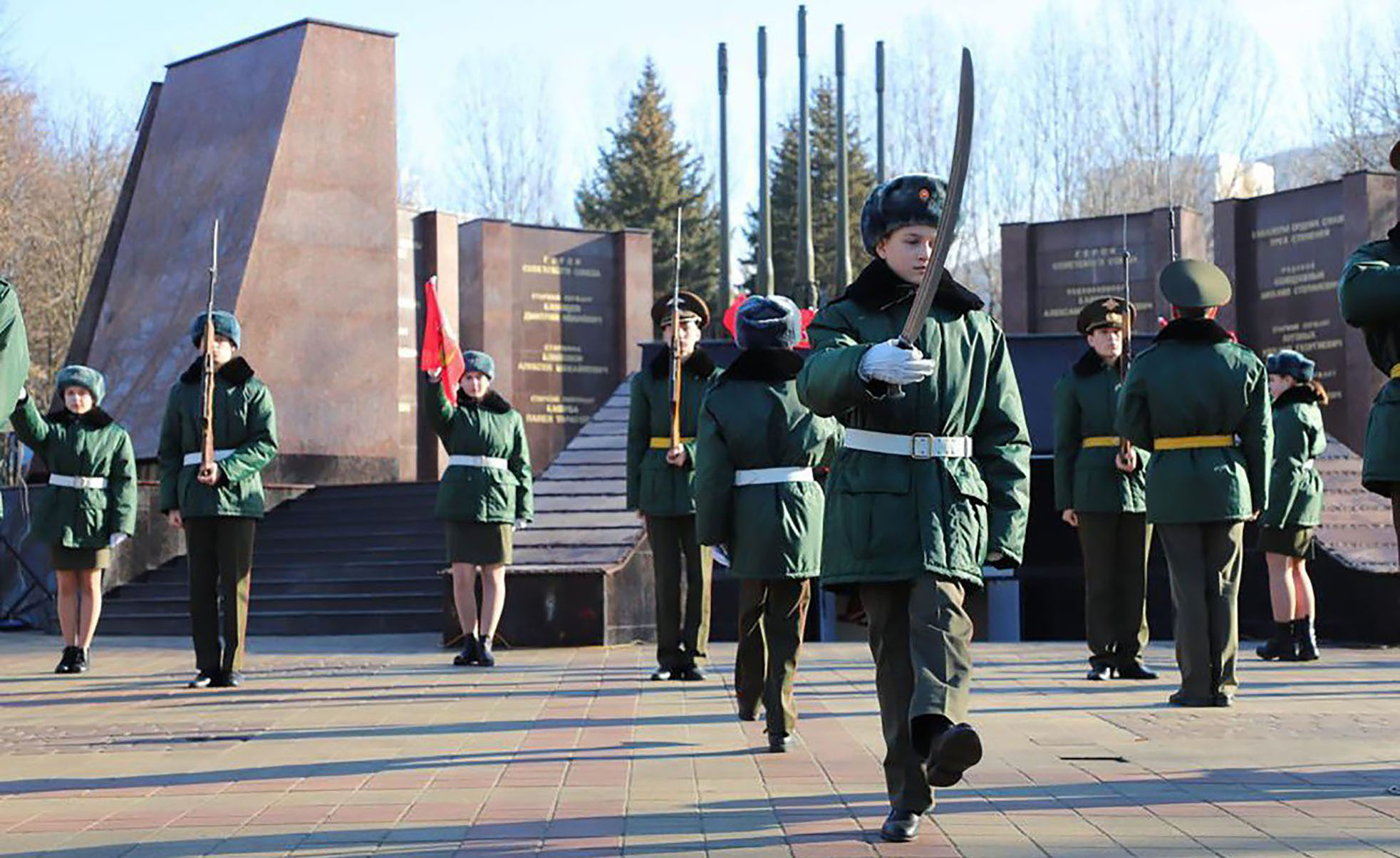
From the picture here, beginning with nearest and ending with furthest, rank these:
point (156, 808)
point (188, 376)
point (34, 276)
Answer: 1. point (156, 808)
2. point (188, 376)
3. point (34, 276)

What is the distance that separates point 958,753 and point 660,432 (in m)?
6.39

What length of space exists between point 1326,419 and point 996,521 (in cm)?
2066

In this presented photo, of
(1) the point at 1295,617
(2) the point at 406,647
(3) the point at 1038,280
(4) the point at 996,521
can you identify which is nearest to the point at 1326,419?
(3) the point at 1038,280

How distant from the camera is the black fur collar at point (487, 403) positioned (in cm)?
1268

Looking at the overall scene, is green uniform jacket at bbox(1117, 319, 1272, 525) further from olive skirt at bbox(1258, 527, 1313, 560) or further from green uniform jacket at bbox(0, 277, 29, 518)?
green uniform jacket at bbox(0, 277, 29, 518)

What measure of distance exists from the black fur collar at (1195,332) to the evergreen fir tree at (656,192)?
52.1 meters

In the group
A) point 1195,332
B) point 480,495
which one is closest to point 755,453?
point 1195,332

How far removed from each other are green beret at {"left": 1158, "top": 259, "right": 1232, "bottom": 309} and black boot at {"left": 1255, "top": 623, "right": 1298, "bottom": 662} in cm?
396

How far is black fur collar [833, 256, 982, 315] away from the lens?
5.86 m

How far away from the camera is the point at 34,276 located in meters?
53.5

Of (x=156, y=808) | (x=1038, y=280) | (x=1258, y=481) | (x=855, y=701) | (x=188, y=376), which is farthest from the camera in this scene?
(x=1038, y=280)

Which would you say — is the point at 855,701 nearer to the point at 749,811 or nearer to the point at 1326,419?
the point at 749,811

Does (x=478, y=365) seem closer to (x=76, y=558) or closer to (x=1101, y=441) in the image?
(x=76, y=558)

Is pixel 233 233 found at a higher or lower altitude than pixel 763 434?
higher
